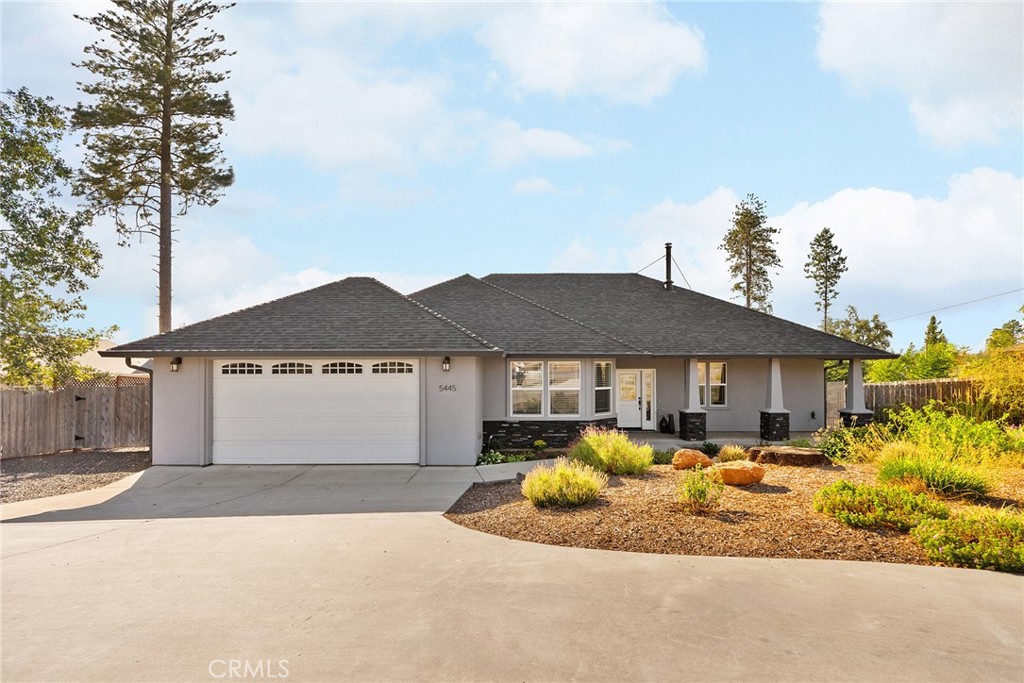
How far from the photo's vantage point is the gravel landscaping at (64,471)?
35.2ft

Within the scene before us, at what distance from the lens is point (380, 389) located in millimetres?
13070

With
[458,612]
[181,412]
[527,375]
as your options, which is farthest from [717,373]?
[458,612]

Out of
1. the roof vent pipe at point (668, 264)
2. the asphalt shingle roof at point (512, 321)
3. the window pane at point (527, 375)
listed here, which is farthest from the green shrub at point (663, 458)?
the roof vent pipe at point (668, 264)

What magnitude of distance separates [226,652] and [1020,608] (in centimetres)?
649

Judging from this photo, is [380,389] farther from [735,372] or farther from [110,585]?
[735,372]

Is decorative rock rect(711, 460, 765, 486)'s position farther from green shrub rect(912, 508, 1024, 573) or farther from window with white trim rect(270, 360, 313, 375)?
window with white trim rect(270, 360, 313, 375)

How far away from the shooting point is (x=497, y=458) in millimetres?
13500

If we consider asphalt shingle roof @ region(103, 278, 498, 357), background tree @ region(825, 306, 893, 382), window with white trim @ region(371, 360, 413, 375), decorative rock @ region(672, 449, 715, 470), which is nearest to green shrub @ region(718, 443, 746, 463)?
decorative rock @ region(672, 449, 715, 470)

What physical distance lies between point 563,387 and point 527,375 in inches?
39.1

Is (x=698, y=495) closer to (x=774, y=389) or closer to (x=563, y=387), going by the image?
(x=563, y=387)

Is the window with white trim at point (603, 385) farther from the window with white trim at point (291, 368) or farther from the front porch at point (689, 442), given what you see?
the window with white trim at point (291, 368)

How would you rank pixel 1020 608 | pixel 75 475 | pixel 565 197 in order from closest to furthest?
1. pixel 1020 608
2. pixel 75 475
3. pixel 565 197

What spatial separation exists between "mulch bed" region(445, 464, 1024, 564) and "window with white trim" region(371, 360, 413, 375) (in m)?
4.36

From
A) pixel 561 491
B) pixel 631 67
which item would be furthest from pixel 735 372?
pixel 561 491
